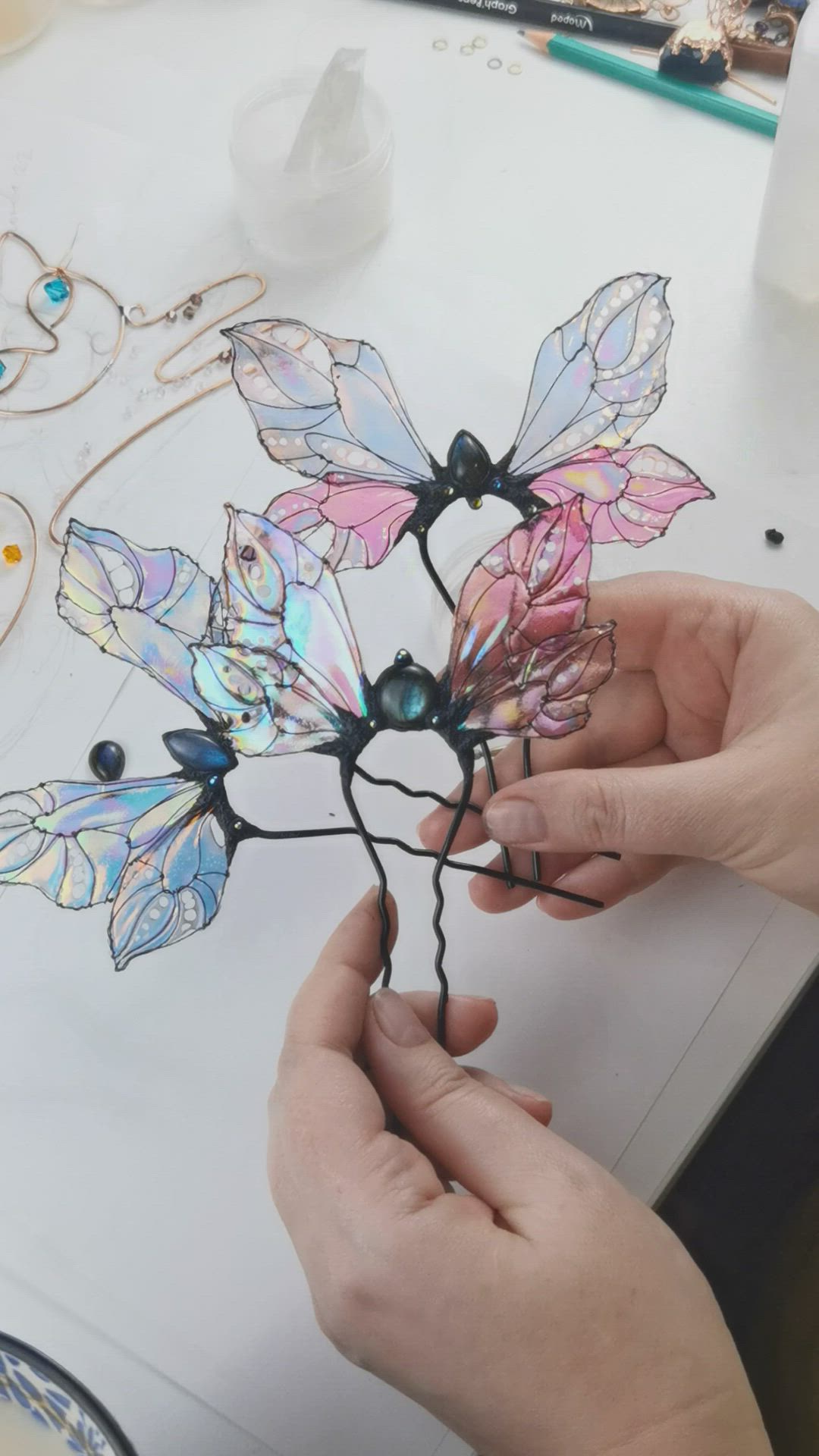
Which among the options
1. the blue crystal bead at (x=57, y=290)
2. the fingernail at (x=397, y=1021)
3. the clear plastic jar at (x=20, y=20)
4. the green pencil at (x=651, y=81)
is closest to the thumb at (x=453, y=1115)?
the fingernail at (x=397, y=1021)

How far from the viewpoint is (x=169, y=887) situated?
0.58 m

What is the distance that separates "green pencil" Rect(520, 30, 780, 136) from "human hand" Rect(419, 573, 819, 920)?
1.79 feet

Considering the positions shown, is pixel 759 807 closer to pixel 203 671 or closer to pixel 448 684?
pixel 448 684

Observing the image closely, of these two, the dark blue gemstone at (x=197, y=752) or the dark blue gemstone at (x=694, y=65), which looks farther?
the dark blue gemstone at (x=694, y=65)

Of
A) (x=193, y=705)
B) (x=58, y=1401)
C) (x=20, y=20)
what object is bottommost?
(x=58, y=1401)

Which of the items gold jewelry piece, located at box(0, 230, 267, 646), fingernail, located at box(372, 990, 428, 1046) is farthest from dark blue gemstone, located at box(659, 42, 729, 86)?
fingernail, located at box(372, 990, 428, 1046)

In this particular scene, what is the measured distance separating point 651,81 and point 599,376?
505mm

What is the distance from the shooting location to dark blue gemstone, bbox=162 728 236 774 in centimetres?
59

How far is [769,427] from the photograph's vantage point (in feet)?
2.70

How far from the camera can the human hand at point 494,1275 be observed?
0.47 meters

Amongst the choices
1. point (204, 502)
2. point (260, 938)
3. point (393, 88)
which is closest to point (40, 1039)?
point (260, 938)

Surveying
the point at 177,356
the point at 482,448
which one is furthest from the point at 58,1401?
the point at 177,356

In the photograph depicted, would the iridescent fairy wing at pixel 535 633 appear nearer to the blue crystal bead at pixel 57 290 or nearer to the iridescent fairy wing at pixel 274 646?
the iridescent fairy wing at pixel 274 646

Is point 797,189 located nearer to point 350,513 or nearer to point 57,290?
point 350,513
